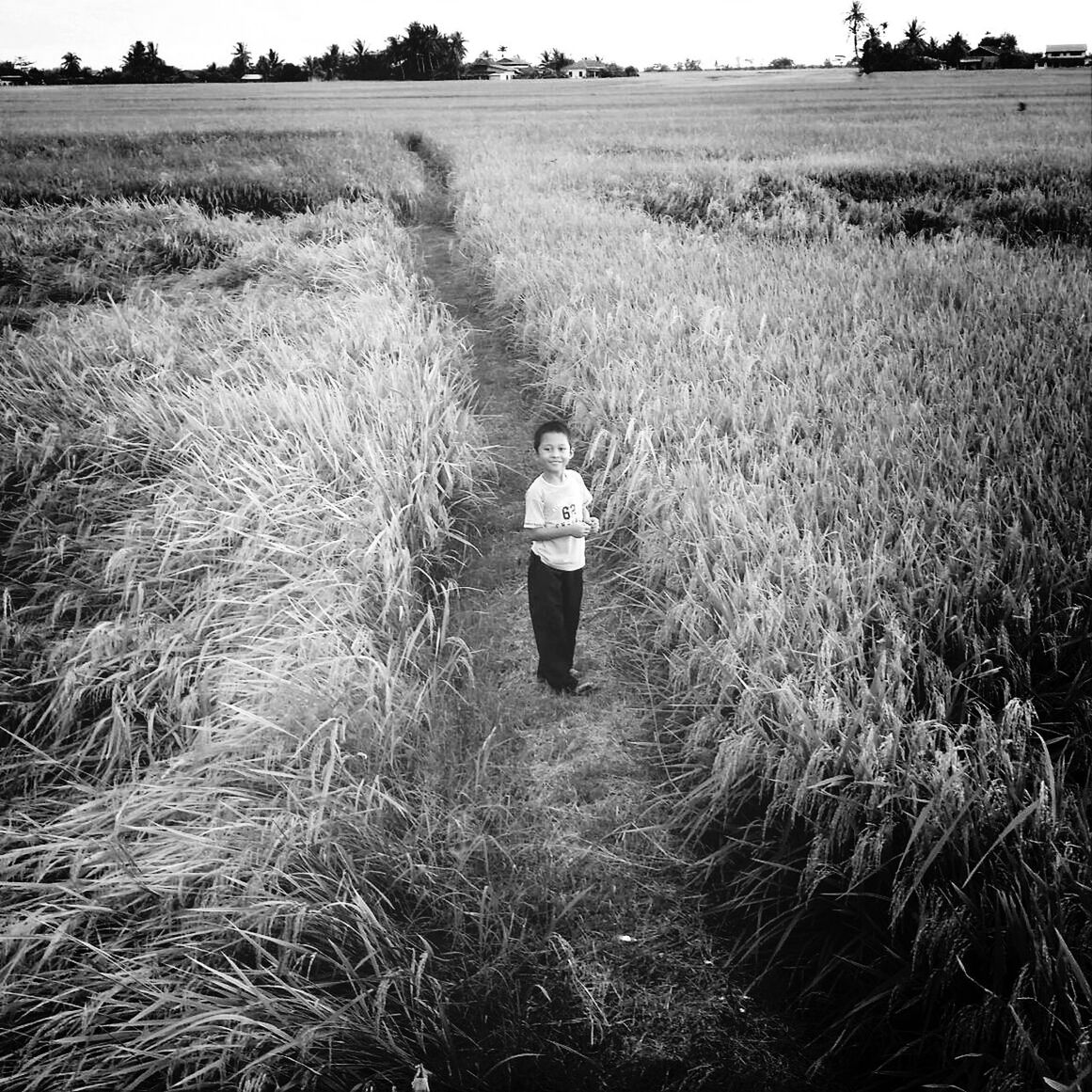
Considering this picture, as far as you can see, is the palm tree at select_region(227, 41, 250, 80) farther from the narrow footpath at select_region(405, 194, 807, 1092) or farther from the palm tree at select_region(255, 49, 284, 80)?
the narrow footpath at select_region(405, 194, 807, 1092)

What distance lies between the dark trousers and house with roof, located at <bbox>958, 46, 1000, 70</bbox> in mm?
75070

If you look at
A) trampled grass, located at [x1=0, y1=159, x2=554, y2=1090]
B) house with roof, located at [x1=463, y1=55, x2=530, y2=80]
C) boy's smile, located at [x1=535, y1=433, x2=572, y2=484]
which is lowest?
trampled grass, located at [x1=0, y1=159, x2=554, y2=1090]

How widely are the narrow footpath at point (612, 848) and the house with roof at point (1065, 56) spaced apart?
77.2 metres

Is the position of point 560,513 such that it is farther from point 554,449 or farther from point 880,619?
point 880,619

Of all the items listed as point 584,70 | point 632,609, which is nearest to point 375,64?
point 584,70

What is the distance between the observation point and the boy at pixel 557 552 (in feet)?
7.50

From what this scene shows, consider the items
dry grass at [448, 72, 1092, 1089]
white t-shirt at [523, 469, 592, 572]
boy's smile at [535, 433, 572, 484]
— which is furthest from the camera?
white t-shirt at [523, 469, 592, 572]

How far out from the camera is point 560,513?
2.35m

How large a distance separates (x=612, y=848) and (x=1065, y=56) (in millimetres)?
83631

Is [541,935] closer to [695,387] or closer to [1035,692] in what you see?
[1035,692]

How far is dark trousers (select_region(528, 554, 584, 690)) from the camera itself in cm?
241

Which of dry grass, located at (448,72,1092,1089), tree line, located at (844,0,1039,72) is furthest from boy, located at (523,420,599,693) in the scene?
tree line, located at (844,0,1039,72)

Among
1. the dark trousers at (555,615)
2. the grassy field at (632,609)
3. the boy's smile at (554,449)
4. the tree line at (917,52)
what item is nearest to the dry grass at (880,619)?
the grassy field at (632,609)

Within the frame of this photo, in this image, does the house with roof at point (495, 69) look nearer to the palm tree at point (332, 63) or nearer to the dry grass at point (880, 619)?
the palm tree at point (332, 63)
